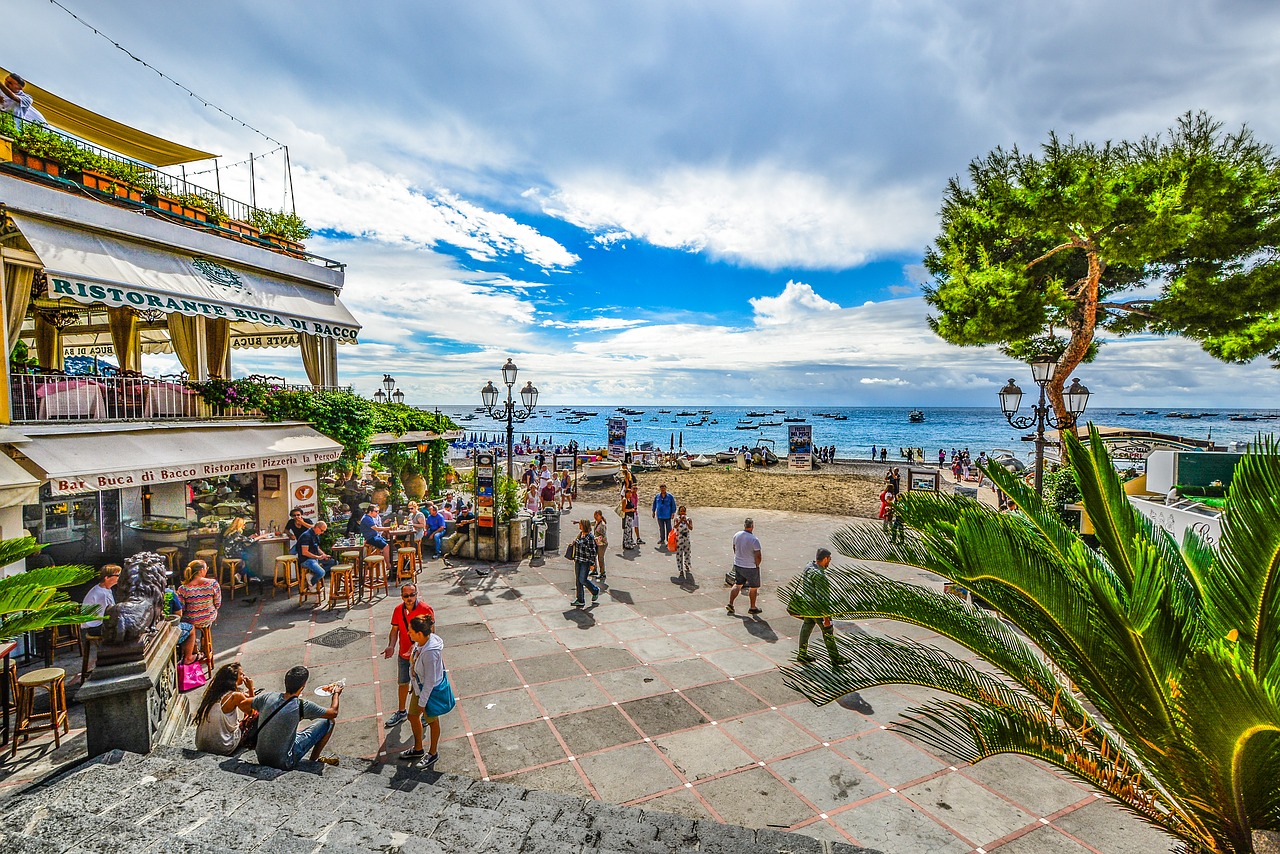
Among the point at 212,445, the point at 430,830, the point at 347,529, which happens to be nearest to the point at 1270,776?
the point at 430,830

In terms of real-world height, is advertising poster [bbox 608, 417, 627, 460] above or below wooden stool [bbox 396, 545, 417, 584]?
above

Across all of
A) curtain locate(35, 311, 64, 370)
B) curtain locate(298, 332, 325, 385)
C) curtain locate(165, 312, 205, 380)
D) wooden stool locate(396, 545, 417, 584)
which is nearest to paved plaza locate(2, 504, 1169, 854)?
wooden stool locate(396, 545, 417, 584)

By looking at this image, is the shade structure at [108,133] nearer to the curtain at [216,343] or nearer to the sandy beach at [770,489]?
the curtain at [216,343]

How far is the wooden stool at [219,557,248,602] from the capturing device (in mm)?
9492

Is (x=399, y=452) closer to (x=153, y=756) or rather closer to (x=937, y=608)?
(x=153, y=756)

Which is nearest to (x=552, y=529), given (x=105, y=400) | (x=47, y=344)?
(x=105, y=400)

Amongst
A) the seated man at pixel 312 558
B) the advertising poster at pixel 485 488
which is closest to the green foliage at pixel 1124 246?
the advertising poster at pixel 485 488

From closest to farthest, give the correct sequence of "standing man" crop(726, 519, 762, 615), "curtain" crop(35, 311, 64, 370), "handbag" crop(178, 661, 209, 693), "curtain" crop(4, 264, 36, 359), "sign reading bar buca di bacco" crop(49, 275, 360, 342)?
"handbag" crop(178, 661, 209, 693), "curtain" crop(4, 264, 36, 359), "sign reading bar buca di bacco" crop(49, 275, 360, 342), "standing man" crop(726, 519, 762, 615), "curtain" crop(35, 311, 64, 370)

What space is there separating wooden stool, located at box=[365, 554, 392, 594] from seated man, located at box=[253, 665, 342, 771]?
16.7 ft

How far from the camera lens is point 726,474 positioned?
28.1 meters

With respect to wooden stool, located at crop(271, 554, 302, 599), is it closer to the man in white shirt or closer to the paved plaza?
Answer: the paved plaza

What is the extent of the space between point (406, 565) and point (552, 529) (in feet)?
11.5

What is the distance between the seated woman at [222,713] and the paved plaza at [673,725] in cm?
94

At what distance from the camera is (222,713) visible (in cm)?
460
